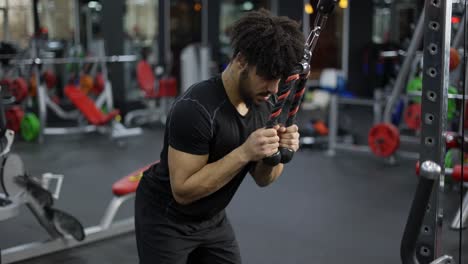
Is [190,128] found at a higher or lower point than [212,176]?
higher

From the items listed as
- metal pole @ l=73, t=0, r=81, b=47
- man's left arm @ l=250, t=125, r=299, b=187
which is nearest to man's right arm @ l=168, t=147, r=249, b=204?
man's left arm @ l=250, t=125, r=299, b=187

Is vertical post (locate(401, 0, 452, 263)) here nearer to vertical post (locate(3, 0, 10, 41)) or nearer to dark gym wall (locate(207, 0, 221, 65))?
vertical post (locate(3, 0, 10, 41))

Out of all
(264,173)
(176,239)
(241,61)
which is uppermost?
(241,61)

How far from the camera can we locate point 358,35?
9.70 m

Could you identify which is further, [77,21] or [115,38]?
[77,21]

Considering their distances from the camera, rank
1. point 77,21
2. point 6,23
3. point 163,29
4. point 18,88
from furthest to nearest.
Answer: point 163,29 → point 77,21 → point 18,88 → point 6,23

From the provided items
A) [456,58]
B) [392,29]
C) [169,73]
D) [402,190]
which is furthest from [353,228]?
[392,29]

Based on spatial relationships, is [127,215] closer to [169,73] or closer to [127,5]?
[169,73]

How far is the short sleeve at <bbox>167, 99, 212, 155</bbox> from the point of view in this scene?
4.77 ft

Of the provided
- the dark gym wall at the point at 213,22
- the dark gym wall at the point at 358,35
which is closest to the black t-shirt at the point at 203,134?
the dark gym wall at the point at 213,22

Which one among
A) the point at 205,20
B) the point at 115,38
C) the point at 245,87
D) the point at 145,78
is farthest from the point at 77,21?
the point at 245,87

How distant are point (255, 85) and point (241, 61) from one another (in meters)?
0.08

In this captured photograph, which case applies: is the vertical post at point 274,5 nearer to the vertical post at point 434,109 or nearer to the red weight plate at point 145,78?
the red weight plate at point 145,78

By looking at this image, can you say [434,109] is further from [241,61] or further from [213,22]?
[213,22]
